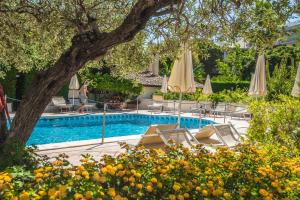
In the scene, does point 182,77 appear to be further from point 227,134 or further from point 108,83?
point 108,83

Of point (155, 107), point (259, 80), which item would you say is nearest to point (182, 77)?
point (259, 80)

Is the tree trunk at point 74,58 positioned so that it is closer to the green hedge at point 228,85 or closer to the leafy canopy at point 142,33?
the leafy canopy at point 142,33

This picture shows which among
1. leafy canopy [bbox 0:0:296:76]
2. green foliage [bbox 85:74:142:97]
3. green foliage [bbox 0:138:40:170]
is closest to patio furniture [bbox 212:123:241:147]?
leafy canopy [bbox 0:0:296:76]

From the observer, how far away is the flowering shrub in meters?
2.66

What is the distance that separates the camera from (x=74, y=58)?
4555 mm

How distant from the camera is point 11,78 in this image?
18.5m

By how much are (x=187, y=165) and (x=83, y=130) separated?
13192mm

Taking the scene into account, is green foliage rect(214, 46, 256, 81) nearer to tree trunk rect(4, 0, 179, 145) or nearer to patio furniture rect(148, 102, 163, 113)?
patio furniture rect(148, 102, 163, 113)

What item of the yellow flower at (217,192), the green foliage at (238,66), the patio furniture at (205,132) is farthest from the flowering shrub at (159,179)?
the green foliage at (238,66)

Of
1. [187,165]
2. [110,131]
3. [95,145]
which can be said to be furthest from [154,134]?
[110,131]

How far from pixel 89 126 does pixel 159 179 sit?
14334 mm

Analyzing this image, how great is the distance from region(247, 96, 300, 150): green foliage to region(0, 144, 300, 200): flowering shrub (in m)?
3.03

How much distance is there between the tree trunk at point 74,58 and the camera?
4.44m

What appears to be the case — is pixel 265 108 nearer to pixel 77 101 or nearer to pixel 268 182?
pixel 268 182
